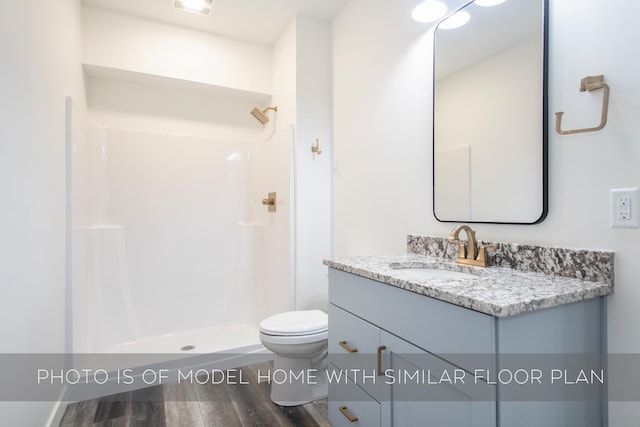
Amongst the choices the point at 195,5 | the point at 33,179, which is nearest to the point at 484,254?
the point at 33,179

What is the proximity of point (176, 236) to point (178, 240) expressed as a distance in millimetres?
36

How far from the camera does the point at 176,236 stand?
2.74 meters

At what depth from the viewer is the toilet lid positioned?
1.81 m

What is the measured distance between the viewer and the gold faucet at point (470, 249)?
4.26 ft

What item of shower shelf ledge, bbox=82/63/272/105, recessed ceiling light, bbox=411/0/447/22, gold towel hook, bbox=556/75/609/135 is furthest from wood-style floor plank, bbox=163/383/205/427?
recessed ceiling light, bbox=411/0/447/22

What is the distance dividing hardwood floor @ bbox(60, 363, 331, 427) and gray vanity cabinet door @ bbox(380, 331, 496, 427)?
2.43 ft

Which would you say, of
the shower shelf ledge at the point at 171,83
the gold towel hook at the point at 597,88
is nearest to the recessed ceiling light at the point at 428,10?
the gold towel hook at the point at 597,88

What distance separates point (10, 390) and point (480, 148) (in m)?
1.92

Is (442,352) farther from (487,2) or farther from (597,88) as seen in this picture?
(487,2)

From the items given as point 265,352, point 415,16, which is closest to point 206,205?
point 265,352

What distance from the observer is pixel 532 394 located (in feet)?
2.85

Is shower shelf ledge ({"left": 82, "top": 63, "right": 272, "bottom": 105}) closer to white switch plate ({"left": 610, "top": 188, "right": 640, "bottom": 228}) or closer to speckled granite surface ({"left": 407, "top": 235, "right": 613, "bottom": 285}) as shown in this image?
speckled granite surface ({"left": 407, "top": 235, "right": 613, "bottom": 285})

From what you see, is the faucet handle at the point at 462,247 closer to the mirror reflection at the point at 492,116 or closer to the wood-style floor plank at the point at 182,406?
the mirror reflection at the point at 492,116

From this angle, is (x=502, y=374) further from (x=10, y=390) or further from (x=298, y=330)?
(x=10, y=390)
